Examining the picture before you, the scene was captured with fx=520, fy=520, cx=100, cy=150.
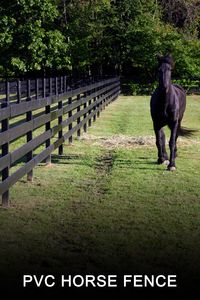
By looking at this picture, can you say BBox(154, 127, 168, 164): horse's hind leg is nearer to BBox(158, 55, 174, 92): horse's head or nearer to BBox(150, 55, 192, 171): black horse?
BBox(150, 55, 192, 171): black horse

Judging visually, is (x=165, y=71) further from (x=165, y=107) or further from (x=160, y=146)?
(x=160, y=146)

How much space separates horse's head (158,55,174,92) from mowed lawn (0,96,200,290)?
1549 millimetres

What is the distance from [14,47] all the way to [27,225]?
3193 centimetres

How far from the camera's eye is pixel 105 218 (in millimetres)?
6301

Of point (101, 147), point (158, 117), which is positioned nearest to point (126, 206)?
point (158, 117)

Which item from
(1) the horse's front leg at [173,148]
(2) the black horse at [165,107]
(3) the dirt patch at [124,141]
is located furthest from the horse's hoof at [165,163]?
(3) the dirt patch at [124,141]

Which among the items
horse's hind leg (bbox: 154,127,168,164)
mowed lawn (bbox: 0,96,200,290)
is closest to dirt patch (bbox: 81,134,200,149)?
mowed lawn (bbox: 0,96,200,290)

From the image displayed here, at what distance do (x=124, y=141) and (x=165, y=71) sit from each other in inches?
161

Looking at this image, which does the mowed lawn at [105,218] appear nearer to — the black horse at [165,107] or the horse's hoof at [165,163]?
the horse's hoof at [165,163]

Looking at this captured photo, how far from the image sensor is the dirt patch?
12.5 metres

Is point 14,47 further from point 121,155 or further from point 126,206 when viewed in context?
point 126,206

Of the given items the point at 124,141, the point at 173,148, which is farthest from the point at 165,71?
the point at 124,141

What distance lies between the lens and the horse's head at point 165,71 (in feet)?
30.6

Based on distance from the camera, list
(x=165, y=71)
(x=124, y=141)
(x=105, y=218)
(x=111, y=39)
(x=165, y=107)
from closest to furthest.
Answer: (x=105, y=218)
(x=165, y=71)
(x=165, y=107)
(x=124, y=141)
(x=111, y=39)
